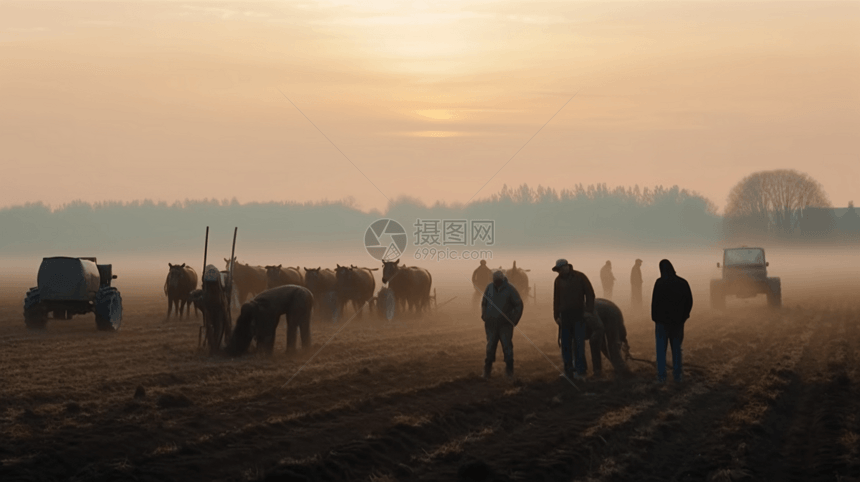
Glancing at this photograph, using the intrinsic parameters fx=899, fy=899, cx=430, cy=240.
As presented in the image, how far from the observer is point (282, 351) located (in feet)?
65.3

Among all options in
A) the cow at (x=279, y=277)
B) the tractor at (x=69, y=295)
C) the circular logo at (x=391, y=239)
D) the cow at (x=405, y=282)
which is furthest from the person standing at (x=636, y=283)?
the tractor at (x=69, y=295)

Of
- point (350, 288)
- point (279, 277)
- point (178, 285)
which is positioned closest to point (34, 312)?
point (178, 285)

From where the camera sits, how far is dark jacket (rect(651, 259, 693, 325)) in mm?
15117

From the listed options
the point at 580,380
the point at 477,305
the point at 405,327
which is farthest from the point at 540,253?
the point at 580,380

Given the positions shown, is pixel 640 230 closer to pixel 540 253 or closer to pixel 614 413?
pixel 540 253

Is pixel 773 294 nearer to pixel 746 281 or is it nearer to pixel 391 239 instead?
pixel 746 281

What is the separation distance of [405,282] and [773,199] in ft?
344

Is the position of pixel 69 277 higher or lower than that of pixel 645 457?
higher

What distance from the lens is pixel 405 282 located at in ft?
106

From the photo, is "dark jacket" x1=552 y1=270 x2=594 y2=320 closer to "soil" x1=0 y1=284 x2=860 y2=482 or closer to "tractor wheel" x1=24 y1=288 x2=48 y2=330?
"soil" x1=0 y1=284 x2=860 y2=482

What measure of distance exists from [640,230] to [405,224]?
2270 inches

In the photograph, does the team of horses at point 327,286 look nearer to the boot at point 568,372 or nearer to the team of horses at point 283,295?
the team of horses at point 283,295

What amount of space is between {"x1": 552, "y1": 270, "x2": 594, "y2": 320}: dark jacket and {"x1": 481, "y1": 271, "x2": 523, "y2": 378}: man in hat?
72 centimetres

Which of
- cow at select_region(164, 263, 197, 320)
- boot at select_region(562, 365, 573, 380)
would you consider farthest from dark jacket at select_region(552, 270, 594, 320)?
cow at select_region(164, 263, 197, 320)
